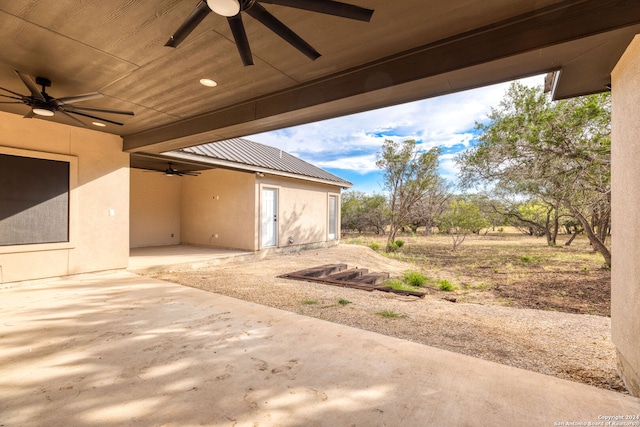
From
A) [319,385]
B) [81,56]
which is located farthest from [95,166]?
[319,385]

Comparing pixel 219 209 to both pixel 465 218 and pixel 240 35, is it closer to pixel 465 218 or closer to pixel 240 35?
pixel 240 35

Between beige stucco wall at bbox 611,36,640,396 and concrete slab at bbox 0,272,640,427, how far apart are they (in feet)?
1.39

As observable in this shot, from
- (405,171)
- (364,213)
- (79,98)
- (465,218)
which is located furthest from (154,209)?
(364,213)

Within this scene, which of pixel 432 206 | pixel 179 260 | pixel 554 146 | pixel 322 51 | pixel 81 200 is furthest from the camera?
pixel 432 206

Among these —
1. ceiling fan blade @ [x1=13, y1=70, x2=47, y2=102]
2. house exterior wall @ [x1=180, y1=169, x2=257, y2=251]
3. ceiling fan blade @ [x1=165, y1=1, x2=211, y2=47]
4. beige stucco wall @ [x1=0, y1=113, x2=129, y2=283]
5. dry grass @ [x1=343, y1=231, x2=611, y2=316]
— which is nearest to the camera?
ceiling fan blade @ [x1=165, y1=1, x2=211, y2=47]

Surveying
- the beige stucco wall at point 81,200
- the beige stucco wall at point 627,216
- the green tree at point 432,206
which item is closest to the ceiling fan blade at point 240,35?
the beige stucco wall at point 627,216

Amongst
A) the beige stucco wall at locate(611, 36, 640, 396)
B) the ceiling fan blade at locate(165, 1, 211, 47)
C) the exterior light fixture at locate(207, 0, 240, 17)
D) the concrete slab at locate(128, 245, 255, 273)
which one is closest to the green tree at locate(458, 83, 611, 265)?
the beige stucco wall at locate(611, 36, 640, 396)

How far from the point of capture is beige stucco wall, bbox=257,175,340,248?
389 inches

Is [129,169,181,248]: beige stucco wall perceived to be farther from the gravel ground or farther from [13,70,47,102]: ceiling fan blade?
[13,70,47,102]: ceiling fan blade

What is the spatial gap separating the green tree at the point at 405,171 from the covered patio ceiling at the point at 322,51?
889 centimetres

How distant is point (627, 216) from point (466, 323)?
1.95m

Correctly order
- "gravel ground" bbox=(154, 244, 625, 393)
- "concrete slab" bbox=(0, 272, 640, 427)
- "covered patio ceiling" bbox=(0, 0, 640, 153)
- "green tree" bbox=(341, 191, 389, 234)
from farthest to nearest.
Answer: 1. "green tree" bbox=(341, 191, 389, 234)
2. "gravel ground" bbox=(154, 244, 625, 393)
3. "covered patio ceiling" bbox=(0, 0, 640, 153)
4. "concrete slab" bbox=(0, 272, 640, 427)

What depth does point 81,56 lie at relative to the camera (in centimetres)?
298

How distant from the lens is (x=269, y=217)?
9.48 metres
